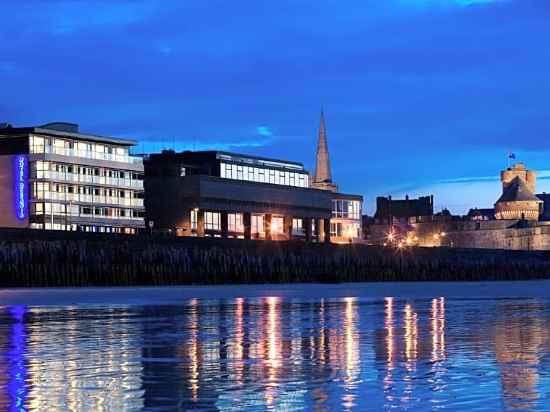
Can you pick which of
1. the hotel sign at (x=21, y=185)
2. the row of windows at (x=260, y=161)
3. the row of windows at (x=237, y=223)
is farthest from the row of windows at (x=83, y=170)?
the row of windows at (x=260, y=161)

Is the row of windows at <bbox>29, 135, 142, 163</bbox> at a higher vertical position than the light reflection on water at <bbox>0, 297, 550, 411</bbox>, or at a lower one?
higher

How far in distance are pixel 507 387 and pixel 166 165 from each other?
13928cm

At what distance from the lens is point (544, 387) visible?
54.9 ft

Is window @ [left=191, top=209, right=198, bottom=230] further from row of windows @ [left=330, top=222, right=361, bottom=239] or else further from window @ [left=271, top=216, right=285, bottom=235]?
row of windows @ [left=330, top=222, right=361, bottom=239]

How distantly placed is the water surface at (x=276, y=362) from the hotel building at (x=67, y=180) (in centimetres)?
9775

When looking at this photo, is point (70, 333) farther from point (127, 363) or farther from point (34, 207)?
point (34, 207)

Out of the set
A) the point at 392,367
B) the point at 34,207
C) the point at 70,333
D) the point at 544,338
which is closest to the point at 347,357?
the point at 392,367

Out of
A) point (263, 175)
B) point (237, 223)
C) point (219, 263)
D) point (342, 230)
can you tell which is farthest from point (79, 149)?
point (342, 230)

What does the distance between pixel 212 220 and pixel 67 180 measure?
2473cm

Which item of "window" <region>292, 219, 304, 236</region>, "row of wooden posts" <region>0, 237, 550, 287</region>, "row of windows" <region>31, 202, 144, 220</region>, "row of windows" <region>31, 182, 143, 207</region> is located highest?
"row of windows" <region>31, 182, 143, 207</region>

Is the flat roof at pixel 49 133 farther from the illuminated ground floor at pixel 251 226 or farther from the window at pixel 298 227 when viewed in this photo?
the window at pixel 298 227

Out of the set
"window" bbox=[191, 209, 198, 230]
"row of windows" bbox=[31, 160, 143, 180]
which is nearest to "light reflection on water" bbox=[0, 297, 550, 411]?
"row of windows" bbox=[31, 160, 143, 180]

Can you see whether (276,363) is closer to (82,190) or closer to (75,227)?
(75,227)

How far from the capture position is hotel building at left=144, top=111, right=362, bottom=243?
14525cm
